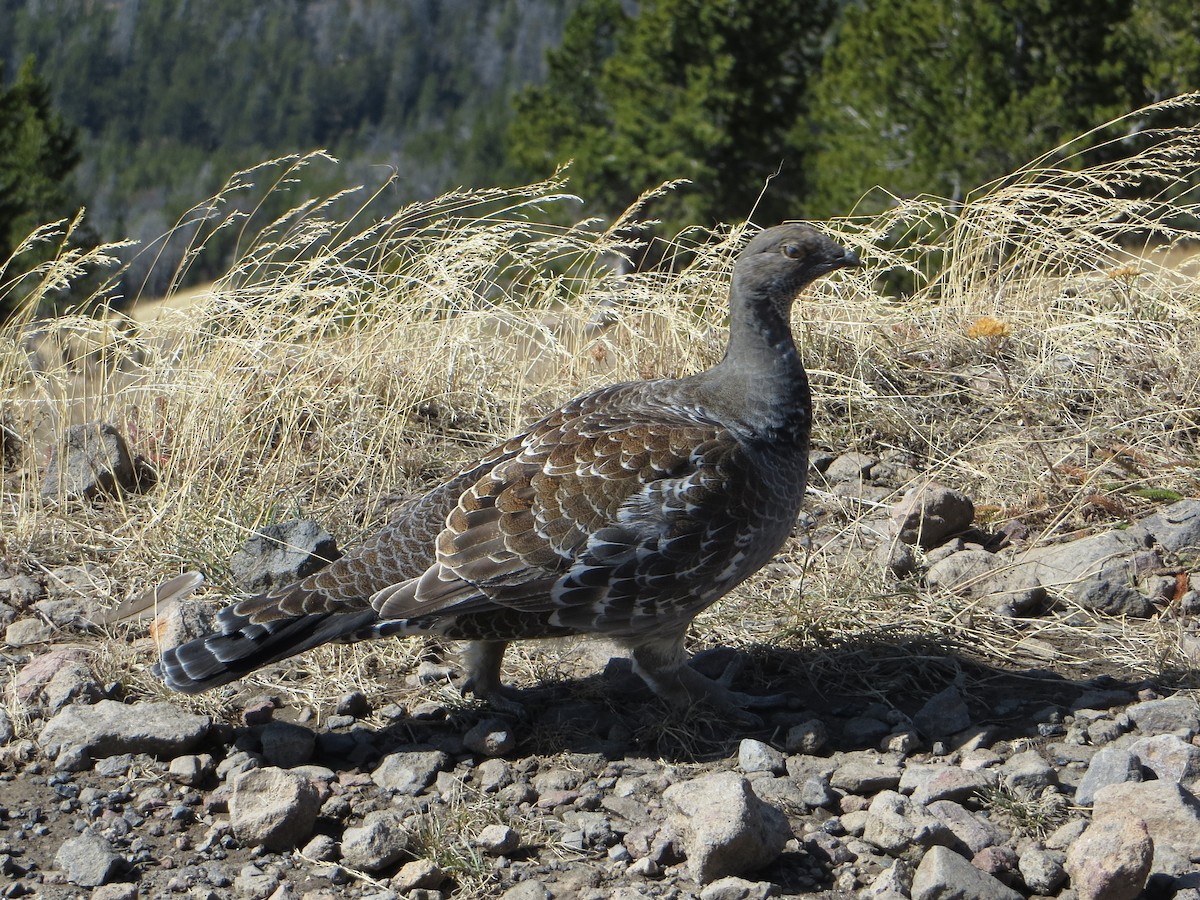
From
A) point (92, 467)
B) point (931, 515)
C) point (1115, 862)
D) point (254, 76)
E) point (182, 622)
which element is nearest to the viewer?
point (1115, 862)

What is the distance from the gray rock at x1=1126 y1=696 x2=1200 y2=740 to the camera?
3.61 metres

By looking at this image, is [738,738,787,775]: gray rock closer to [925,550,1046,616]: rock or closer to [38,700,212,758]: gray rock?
[925,550,1046,616]: rock

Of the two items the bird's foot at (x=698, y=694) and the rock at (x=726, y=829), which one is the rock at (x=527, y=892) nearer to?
the rock at (x=726, y=829)

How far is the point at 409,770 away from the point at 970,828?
1.65m

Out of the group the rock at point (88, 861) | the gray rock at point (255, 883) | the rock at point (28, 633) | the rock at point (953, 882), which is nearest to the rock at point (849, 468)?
the rock at point (953, 882)

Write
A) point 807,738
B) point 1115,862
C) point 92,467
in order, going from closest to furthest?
point 1115,862 < point 807,738 < point 92,467

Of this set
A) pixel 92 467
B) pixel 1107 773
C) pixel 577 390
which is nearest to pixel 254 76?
pixel 577 390

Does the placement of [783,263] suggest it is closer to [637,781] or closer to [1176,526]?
[637,781]

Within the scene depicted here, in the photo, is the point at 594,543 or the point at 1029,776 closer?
the point at 1029,776

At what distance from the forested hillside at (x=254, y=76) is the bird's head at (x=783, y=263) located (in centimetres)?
7946

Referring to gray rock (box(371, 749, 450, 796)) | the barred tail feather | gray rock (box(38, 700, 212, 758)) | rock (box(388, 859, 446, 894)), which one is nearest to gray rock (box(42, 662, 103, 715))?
gray rock (box(38, 700, 212, 758))

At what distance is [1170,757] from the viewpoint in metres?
3.42

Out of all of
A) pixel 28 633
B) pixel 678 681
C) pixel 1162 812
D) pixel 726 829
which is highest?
pixel 1162 812

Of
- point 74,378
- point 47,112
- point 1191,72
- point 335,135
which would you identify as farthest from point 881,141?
point 335,135
